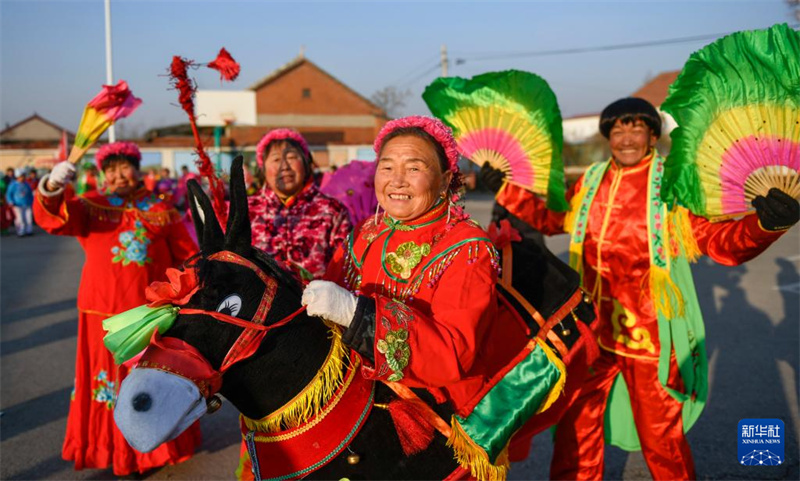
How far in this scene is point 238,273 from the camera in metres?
1.75

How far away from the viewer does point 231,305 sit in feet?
5.61

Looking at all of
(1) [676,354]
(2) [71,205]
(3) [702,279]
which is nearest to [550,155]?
(1) [676,354]

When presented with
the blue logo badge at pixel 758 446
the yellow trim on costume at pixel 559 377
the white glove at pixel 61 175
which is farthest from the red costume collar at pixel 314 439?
the blue logo badge at pixel 758 446

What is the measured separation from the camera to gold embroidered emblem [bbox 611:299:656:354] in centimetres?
329

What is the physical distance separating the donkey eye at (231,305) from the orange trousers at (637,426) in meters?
2.19

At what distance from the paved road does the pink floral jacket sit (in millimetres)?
1656

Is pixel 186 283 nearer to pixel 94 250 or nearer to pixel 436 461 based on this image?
pixel 436 461

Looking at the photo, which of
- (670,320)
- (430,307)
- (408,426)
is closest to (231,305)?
(430,307)

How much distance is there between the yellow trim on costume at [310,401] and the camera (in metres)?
1.85

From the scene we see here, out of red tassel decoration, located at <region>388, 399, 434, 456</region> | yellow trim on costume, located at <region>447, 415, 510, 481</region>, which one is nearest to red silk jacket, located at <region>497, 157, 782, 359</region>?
yellow trim on costume, located at <region>447, 415, 510, 481</region>

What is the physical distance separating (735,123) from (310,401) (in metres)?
2.26

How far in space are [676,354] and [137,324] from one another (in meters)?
2.80

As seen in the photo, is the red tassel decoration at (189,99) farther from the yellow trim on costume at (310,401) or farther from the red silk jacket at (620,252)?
the red silk jacket at (620,252)

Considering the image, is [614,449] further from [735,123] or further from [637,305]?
[735,123]
